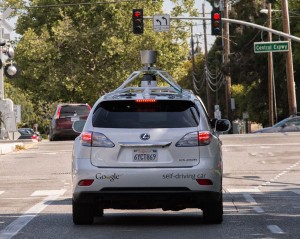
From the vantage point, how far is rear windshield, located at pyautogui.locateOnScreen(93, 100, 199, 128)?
14.8 m

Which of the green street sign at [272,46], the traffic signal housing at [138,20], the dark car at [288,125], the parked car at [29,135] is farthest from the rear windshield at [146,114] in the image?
the parked car at [29,135]

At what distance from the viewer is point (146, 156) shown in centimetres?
1457

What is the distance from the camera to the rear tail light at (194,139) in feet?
48.1

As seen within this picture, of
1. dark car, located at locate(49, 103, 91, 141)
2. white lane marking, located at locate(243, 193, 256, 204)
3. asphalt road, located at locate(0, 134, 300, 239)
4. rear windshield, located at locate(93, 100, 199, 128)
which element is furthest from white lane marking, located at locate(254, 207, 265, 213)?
dark car, located at locate(49, 103, 91, 141)

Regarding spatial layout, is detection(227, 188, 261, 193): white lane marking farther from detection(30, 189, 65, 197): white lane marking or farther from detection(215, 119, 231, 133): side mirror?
detection(215, 119, 231, 133): side mirror

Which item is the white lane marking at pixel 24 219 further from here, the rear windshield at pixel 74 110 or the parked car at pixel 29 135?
the parked car at pixel 29 135

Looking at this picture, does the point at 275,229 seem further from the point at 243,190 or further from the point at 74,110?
the point at 74,110

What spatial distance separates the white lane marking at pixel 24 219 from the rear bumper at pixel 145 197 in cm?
95

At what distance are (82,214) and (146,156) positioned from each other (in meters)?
1.41

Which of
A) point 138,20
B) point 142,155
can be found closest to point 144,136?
point 142,155

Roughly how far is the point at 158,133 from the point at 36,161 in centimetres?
2116

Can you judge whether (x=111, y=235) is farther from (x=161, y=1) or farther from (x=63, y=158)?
(x=161, y=1)

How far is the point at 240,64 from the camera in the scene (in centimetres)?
8400

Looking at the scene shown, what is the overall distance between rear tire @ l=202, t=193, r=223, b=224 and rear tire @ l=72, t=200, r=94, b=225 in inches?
59.8
